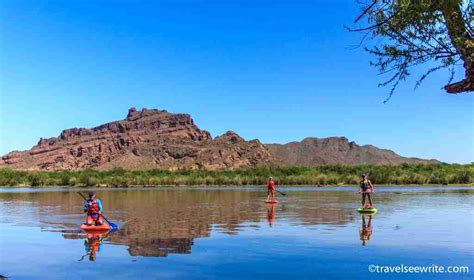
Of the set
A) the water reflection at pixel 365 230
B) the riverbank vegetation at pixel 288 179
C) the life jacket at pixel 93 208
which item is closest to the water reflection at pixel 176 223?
the water reflection at pixel 365 230

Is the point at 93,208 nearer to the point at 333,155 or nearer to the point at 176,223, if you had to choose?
the point at 176,223

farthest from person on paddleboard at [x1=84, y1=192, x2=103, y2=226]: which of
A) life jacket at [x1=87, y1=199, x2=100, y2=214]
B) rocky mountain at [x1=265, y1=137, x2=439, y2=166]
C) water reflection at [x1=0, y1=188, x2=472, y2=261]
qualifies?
rocky mountain at [x1=265, y1=137, x2=439, y2=166]

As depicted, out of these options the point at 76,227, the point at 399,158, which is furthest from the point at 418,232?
the point at 399,158

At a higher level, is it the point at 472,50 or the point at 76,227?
the point at 472,50

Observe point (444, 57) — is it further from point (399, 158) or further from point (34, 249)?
point (399, 158)

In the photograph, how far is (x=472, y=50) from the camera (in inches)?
301

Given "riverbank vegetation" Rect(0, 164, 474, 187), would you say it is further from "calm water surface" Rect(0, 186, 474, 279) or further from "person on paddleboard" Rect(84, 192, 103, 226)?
"person on paddleboard" Rect(84, 192, 103, 226)

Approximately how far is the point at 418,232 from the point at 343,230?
2.54 m

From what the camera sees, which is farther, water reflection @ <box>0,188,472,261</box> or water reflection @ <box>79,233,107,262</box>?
water reflection @ <box>0,188,472,261</box>

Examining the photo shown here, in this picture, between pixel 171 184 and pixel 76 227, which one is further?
pixel 171 184

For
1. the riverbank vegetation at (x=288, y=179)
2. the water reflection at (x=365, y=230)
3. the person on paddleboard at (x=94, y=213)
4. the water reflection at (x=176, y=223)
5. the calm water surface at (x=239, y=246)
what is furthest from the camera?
the riverbank vegetation at (x=288, y=179)

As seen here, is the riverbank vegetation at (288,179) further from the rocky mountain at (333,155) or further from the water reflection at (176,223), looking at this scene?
the rocky mountain at (333,155)

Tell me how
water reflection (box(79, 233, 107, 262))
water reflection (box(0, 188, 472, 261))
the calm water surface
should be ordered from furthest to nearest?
water reflection (box(0, 188, 472, 261)), water reflection (box(79, 233, 107, 262)), the calm water surface

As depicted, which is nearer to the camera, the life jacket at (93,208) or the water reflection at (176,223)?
the water reflection at (176,223)
